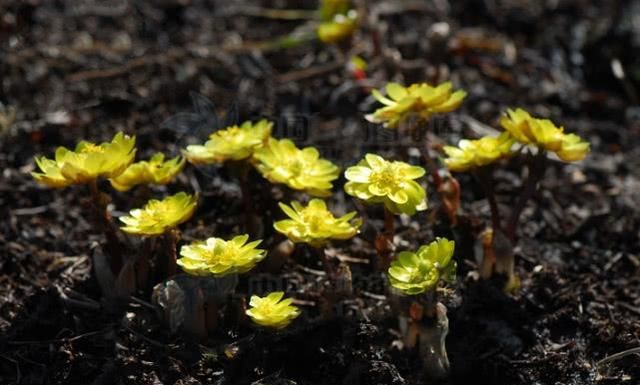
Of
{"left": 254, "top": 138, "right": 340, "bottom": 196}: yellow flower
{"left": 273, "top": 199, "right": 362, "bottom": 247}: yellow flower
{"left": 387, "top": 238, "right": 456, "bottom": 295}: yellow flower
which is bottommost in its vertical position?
{"left": 387, "top": 238, "right": 456, "bottom": 295}: yellow flower

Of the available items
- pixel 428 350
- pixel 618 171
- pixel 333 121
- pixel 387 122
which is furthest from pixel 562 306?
pixel 333 121

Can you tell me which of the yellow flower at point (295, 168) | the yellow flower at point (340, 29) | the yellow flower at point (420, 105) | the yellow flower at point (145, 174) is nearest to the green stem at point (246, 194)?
the yellow flower at point (295, 168)

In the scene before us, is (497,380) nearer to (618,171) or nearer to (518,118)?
(518,118)

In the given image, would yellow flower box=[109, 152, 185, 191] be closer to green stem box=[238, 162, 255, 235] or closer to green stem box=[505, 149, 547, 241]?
green stem box=[238, 162, 255, 235]

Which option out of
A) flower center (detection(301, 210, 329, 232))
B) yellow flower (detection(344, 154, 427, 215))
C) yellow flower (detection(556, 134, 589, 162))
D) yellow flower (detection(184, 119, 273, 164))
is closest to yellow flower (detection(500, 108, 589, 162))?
yellow flower (detection(556, 134, 589, 162))

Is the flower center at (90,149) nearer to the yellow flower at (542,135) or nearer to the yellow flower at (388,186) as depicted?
the yellow flower at (388,186)

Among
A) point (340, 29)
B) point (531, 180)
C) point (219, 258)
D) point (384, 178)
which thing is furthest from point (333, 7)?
point (219, 258)
